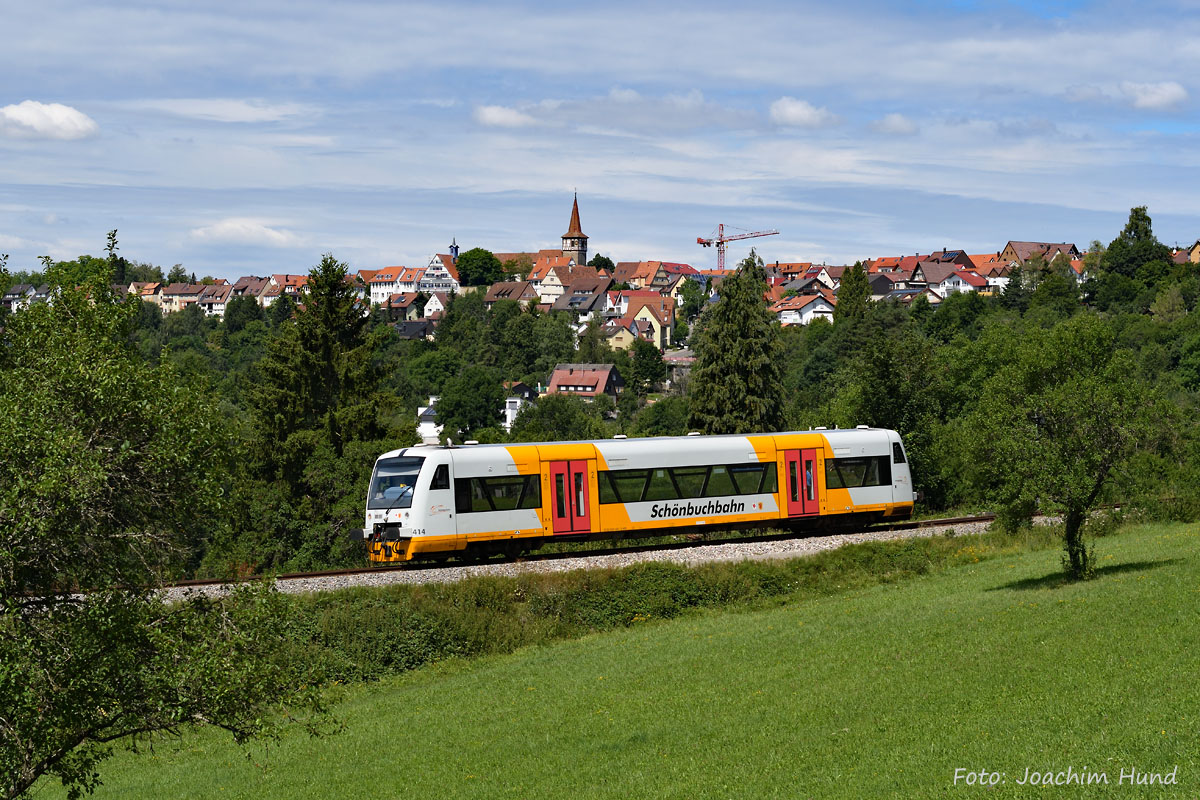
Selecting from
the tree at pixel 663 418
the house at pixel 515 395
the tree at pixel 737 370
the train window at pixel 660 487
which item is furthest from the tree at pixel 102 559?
the house at pixel 515 395

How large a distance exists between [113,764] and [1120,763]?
1682 centimetres

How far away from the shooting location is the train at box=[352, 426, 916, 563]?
2628cm

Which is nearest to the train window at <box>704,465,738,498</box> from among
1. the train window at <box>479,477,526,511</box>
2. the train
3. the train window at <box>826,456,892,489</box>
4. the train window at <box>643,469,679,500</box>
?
the train

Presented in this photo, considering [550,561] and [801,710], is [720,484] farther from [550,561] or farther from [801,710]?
[801,710]

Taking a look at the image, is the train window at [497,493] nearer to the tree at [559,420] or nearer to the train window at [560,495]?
the train window at [560,495]

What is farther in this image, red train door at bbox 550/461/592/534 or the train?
red train door at bbox 550/461/592/534

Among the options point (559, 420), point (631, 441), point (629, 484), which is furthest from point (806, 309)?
point (629, 484)

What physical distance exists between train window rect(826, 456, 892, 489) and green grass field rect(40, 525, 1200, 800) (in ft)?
17.2

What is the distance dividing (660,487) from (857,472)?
5756mm

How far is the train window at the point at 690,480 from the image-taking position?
28.5 m

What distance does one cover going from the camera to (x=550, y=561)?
26797 millimetres

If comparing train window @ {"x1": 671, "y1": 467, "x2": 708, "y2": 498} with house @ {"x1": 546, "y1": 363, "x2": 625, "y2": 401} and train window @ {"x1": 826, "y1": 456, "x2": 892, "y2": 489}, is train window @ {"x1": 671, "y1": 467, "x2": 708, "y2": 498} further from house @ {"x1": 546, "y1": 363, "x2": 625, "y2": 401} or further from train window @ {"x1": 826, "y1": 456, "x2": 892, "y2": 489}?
house @ {"x1": 546, "y1": 363, "x2": 625, "y2": 401}

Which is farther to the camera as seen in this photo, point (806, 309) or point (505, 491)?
point (806, 309)

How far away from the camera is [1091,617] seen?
62.1ft
